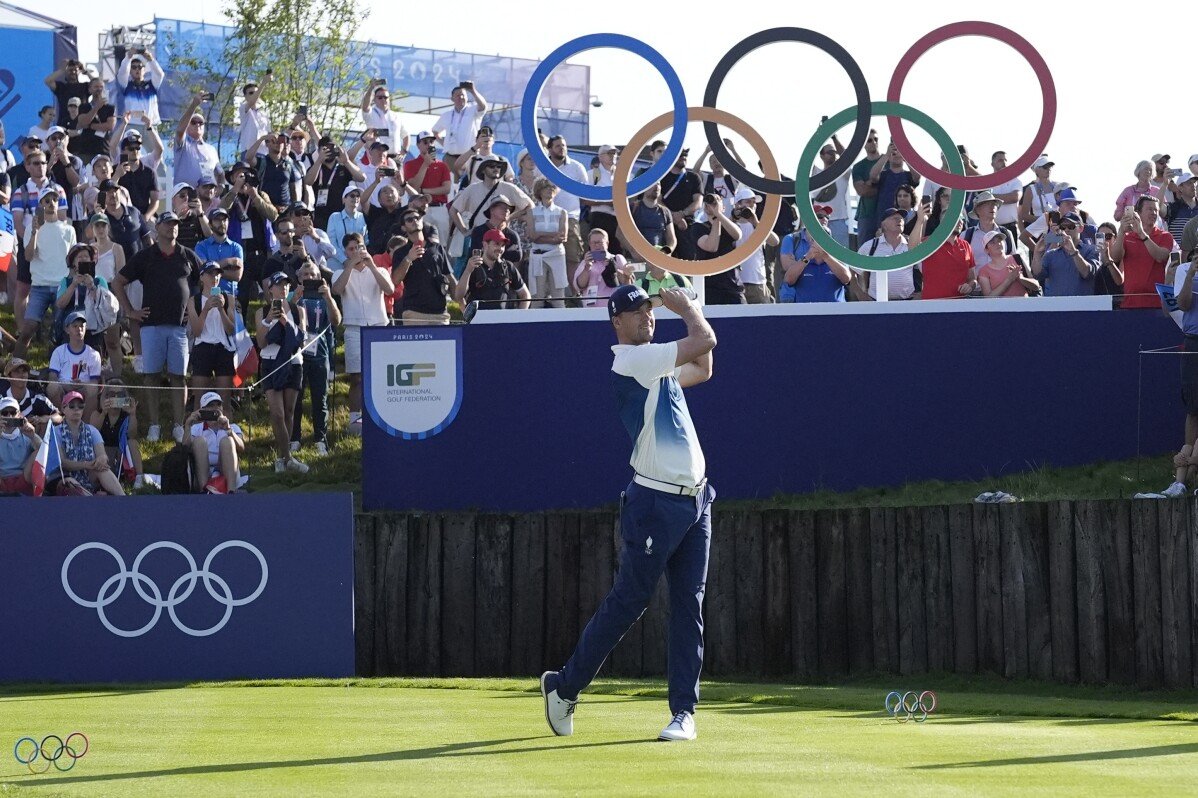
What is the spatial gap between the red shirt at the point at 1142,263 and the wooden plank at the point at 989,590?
4068 mm

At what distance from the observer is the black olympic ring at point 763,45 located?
51.2 ft

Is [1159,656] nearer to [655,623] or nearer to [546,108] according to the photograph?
[655,623]

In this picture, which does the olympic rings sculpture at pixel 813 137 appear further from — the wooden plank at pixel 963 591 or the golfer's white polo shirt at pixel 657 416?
the golfer's white polo shirt at pixel 657 416

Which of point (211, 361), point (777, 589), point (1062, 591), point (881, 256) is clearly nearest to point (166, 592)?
point (211, 361)

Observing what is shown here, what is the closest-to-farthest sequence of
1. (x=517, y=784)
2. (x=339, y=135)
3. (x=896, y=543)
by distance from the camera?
1. (x=517, y=784)
2. (x=896, y=543)
3. (x=339, y=135)

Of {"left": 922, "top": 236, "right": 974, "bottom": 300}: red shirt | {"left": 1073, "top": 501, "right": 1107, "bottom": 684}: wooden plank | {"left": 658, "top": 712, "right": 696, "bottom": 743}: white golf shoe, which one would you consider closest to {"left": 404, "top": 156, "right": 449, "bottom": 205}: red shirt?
{"left": 922, "top": 236, "right": 974, "bottom": 300}: red shirt

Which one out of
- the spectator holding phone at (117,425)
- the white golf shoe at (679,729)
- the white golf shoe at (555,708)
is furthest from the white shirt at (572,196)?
the white golf shoe at (679,729)

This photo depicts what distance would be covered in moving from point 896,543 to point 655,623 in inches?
81.5

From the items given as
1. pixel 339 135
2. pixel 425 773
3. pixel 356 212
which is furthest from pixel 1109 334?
pixel 339 135

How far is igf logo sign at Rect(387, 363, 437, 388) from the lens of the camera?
15672 millimetres

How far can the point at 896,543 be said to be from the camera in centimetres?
1342

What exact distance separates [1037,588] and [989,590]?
1.22 feet

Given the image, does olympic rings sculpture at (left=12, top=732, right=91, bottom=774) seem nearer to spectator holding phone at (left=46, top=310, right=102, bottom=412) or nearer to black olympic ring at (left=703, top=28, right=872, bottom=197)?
spectator holding phone at (left=46, top=310, right=102, bottom=412)

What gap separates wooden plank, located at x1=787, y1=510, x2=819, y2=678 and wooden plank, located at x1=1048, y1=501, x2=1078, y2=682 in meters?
1.89
